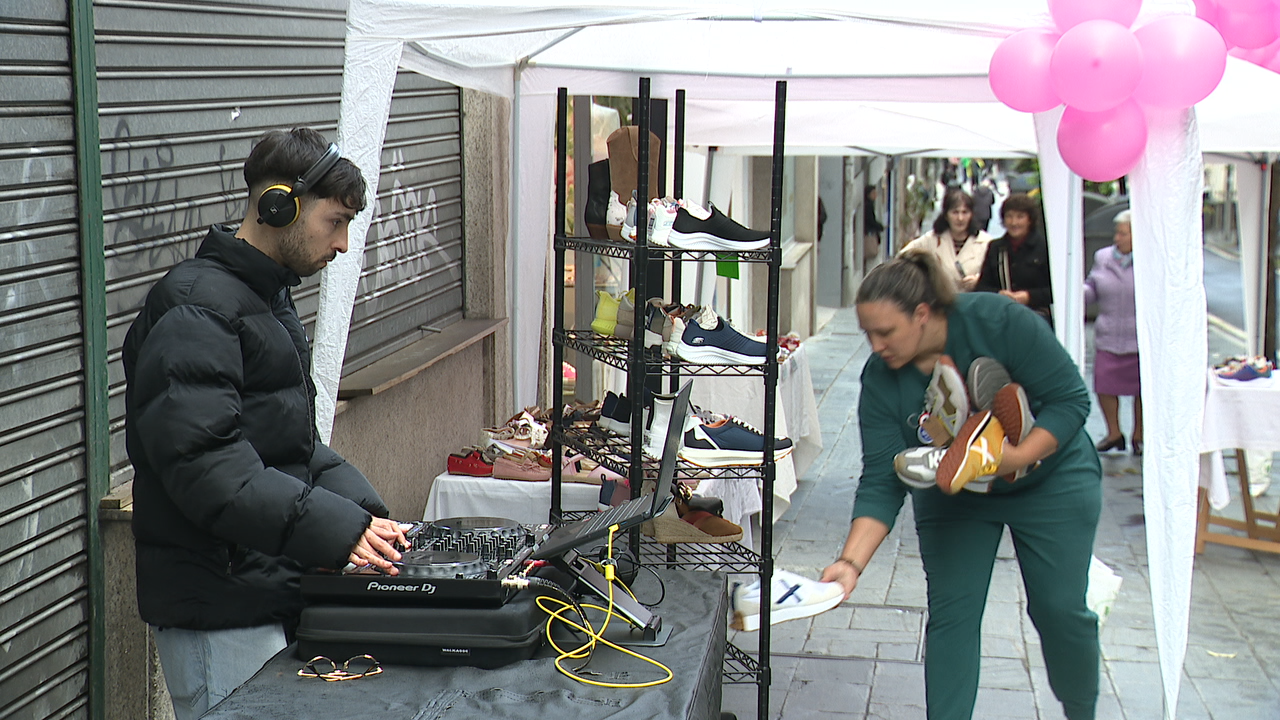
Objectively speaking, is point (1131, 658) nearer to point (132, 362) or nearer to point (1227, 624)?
point (1227, 624)

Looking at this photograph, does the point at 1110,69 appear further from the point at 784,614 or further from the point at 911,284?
the point at 784,614

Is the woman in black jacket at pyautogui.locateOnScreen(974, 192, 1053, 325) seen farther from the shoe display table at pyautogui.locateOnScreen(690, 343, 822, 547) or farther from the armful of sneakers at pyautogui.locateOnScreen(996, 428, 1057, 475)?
the armful of sneakers at pyautogui.locateOnScreen(996, 428, 1057, 475)

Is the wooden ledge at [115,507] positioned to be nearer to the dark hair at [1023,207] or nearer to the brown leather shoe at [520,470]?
the brown leather shoe at [520,470]

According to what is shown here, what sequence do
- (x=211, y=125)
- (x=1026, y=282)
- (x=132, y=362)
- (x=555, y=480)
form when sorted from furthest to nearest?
(x=1026, y=282) < (x=555, y=480) < (x=211, y=125) < (x=132, y=362)

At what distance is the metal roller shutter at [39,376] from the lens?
3049mm

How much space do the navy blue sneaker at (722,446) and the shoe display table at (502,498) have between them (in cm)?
78

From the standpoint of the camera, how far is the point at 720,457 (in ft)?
13.8

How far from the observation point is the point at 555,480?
15.3 ft

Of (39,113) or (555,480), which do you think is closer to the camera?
(39,113)

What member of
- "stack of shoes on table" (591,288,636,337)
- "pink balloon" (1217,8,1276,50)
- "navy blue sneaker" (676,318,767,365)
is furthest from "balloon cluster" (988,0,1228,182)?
"stack of shoes on table" (591,288,636,337)

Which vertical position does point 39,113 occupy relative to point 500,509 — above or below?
above

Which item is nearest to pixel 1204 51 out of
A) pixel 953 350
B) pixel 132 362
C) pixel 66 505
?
pixel 953 350

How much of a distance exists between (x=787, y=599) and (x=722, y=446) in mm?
1534

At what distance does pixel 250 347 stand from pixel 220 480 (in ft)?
0.88
